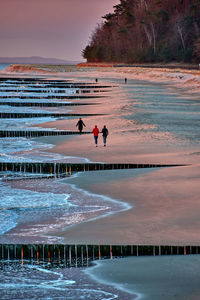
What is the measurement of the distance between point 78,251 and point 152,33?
142355mm

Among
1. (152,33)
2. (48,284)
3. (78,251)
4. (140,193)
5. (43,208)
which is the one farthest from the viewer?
(152,33)

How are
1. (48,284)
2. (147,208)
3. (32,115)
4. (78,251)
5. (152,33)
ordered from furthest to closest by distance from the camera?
1. (152,33)
2. (32,115)
3. (147,208)
4. (78,251)
5. (48,284)

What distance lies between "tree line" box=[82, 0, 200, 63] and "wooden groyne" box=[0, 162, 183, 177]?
90364 mm

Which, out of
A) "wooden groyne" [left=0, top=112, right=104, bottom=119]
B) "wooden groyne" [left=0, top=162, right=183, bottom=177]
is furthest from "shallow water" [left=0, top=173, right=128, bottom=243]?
"wooden groyne" [left=0, top=112, right=104, bottom=119]

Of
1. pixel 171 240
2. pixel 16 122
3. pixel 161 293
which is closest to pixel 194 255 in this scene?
pixel 171 240

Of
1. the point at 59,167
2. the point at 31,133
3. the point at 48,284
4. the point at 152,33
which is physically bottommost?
the point at 48,284

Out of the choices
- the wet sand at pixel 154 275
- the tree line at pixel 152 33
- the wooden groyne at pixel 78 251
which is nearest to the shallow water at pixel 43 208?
the wooden groyne at pixel 78 251

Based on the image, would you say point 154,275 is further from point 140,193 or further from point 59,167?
point 59,167

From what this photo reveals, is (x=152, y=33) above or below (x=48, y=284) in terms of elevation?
above

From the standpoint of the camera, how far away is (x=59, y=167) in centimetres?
2122

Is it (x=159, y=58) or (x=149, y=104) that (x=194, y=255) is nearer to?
(x=149, y=104)

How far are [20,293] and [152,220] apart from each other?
14.6 ft

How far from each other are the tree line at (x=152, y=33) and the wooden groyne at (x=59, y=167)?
296ft

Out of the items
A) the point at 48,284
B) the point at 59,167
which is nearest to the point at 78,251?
the point at 48,284
